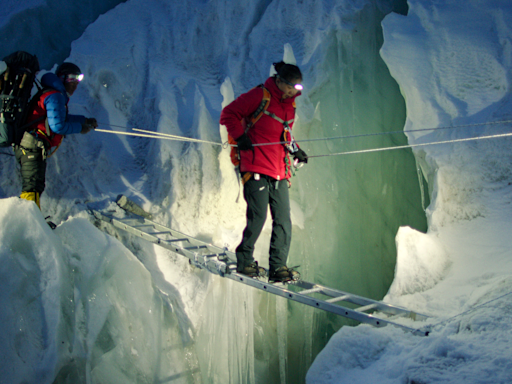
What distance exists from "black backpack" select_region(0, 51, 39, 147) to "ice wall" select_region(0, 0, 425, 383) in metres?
1.03

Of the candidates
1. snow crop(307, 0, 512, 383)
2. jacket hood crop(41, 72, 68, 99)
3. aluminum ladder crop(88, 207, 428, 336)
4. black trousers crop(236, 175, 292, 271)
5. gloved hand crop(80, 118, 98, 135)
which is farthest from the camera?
gloved hand crop(80, 118, 98, 135)

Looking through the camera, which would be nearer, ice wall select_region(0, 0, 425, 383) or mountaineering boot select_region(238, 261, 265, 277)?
mountaineering boot select_region(238, 261, 265, 277)

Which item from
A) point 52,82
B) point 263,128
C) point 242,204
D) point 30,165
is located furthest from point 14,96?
point 242,204

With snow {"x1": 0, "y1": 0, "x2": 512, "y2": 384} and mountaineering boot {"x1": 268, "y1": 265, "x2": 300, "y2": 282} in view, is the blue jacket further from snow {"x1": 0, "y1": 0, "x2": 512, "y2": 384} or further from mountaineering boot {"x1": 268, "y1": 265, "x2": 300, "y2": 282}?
mountaineering boot {"x1": 268, "y1": 265, "x2": 300, "y2": 282}

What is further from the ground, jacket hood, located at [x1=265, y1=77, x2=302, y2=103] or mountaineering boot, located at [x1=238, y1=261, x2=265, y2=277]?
jacket hood, located at [x1=265, y1=77, x2=302, y2=103]

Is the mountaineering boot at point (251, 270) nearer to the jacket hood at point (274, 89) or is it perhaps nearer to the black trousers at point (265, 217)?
the black trousers at point (265, 217)

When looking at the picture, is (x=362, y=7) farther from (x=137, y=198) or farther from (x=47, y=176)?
(x=47, y=176)

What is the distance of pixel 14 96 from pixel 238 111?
145 cm

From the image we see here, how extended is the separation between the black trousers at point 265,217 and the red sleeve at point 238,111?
307mm

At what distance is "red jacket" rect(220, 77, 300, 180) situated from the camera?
2564mm

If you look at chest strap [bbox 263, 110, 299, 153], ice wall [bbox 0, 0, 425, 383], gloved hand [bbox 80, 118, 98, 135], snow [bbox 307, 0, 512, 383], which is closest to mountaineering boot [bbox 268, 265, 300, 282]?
snow [bbox 307, 0, 512, 383]

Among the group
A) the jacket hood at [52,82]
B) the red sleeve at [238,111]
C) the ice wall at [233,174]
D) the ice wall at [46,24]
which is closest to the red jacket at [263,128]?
the red sleeve at [238,111]

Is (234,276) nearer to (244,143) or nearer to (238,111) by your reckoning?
(244,143)

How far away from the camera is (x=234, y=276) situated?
9.28 feet
